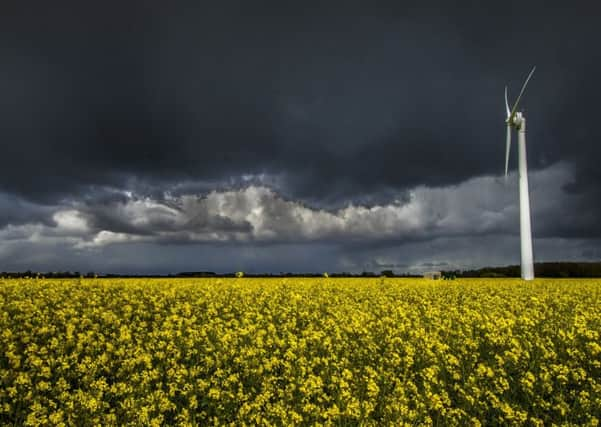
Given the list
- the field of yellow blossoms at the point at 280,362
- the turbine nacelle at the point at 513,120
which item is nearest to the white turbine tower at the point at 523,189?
the turbine nacelle at the point at 513,120

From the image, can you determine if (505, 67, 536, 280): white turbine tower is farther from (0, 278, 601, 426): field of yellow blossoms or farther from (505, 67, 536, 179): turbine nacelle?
(0, 278, 601, 426): field of yellow blossoms

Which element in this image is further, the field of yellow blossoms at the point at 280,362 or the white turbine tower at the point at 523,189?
the white turbine tower at the point at 523,189

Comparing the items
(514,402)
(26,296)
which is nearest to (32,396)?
(26,296)

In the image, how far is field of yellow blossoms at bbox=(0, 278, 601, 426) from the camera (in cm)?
962

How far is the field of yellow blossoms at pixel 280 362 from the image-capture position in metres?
9.62

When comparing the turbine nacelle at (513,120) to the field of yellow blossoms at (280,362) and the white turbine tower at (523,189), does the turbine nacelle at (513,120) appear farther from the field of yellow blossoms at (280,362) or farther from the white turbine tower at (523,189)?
the field of yellow blossoms at (280,362)

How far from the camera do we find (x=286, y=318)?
52.9 feet

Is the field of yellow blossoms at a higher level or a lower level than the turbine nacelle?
lower

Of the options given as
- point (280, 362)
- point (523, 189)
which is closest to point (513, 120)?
point (523, 189)

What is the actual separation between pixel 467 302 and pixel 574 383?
25.1 ft

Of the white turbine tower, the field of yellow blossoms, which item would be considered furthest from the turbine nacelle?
the field of yellow blossoms

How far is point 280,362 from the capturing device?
1151 centimetres

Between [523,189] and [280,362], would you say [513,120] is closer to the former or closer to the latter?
[523,189]

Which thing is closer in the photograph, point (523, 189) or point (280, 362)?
point (280, 362)
